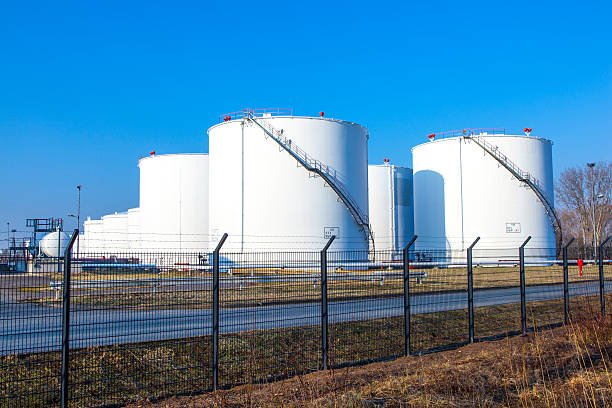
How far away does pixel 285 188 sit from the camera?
3662 cm

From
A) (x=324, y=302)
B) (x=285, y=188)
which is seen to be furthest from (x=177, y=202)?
(x=324, y=302)

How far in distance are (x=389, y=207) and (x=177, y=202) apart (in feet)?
58.3

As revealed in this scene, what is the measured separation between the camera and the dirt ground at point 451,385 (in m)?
6.63

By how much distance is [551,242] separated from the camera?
47188mm

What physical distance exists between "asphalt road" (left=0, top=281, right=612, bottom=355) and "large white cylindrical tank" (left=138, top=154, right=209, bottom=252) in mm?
31277

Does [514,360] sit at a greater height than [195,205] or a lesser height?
lesser

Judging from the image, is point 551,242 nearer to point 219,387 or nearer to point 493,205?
point 493,205

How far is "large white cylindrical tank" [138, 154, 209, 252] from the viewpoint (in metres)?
47.2

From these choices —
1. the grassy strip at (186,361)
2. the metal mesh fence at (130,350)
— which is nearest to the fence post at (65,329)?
the metal mesh fence at (130,350)

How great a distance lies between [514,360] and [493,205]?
124ft

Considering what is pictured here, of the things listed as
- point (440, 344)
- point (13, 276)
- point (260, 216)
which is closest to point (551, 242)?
point (260, 216)

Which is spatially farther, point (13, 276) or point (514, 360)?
point (514, 360)

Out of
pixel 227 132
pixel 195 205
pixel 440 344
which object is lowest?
pixel 440 344

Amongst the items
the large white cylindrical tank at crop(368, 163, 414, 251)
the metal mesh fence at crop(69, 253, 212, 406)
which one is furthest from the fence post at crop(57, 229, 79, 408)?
the large white cylindrical tank at crop(368, 163, 414, 251)
